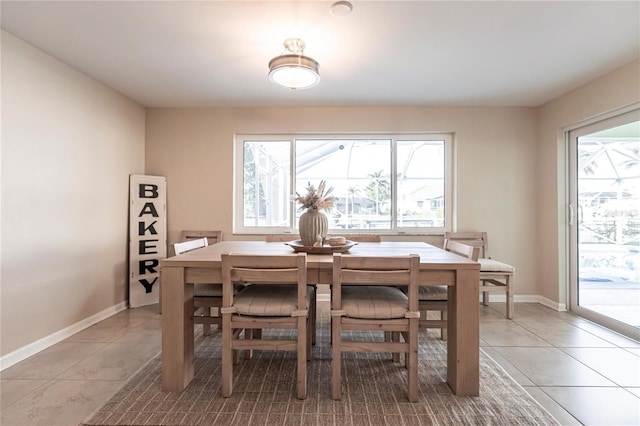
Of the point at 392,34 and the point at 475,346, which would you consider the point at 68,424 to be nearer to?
the point at 475,346

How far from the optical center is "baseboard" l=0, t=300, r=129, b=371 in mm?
2094

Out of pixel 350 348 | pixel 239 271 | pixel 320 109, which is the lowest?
pixel 350 348

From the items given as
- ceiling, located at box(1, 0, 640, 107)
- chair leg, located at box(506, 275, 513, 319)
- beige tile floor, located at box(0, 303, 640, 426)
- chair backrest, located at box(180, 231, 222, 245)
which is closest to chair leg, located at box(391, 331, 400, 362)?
beige tile floor, located at box(0, 303, 640, 426)

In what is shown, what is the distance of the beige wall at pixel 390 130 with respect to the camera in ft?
12.0

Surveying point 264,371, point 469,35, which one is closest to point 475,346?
point 264,371

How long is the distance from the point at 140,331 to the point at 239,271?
1726mm

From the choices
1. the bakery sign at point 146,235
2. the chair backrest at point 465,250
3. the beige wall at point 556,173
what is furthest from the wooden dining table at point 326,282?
the beige wall at point 556,173

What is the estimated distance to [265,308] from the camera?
1.71 m

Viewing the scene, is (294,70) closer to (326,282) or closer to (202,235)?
(326,282)

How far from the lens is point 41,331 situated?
92.5 inches

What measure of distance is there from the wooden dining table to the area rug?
113 millimetres

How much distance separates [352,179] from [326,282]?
7.48 ft

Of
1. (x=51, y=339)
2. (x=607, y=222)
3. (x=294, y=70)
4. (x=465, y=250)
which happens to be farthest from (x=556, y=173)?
(x=51, y=339)

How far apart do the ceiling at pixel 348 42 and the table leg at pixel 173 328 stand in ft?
5.52
